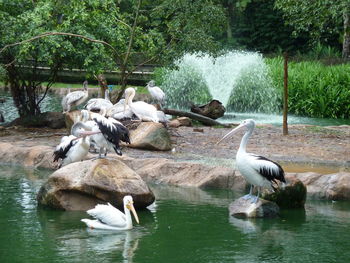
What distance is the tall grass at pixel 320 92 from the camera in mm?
21844

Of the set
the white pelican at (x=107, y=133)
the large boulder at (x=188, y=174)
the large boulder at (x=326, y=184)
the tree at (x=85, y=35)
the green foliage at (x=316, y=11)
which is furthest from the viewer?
the tree at (x=85, y=35)

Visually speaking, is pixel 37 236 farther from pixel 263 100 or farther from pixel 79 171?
pixel 263 100

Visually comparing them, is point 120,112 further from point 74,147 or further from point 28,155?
point 74,147

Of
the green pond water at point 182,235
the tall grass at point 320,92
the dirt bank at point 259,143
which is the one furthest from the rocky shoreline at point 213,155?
the tall grass at point 320,92

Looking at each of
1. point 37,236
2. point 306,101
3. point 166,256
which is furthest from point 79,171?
point 306,101

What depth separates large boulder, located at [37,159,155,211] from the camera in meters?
9.12

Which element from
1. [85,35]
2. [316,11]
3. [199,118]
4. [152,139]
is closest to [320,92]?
[199,118]

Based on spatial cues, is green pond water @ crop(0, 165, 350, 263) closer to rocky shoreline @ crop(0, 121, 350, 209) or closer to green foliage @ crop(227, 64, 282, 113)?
rocky shoreline @ crop(0, 121, 350, 209)

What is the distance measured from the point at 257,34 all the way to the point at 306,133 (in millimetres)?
21957

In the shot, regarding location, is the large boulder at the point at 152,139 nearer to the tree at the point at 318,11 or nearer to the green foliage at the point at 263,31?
the tree at the point at 318,11

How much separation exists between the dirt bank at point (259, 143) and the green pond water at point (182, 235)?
2.62 meters

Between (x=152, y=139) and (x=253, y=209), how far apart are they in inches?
178

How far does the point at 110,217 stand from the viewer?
8383 millimetres

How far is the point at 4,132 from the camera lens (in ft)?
50.7
